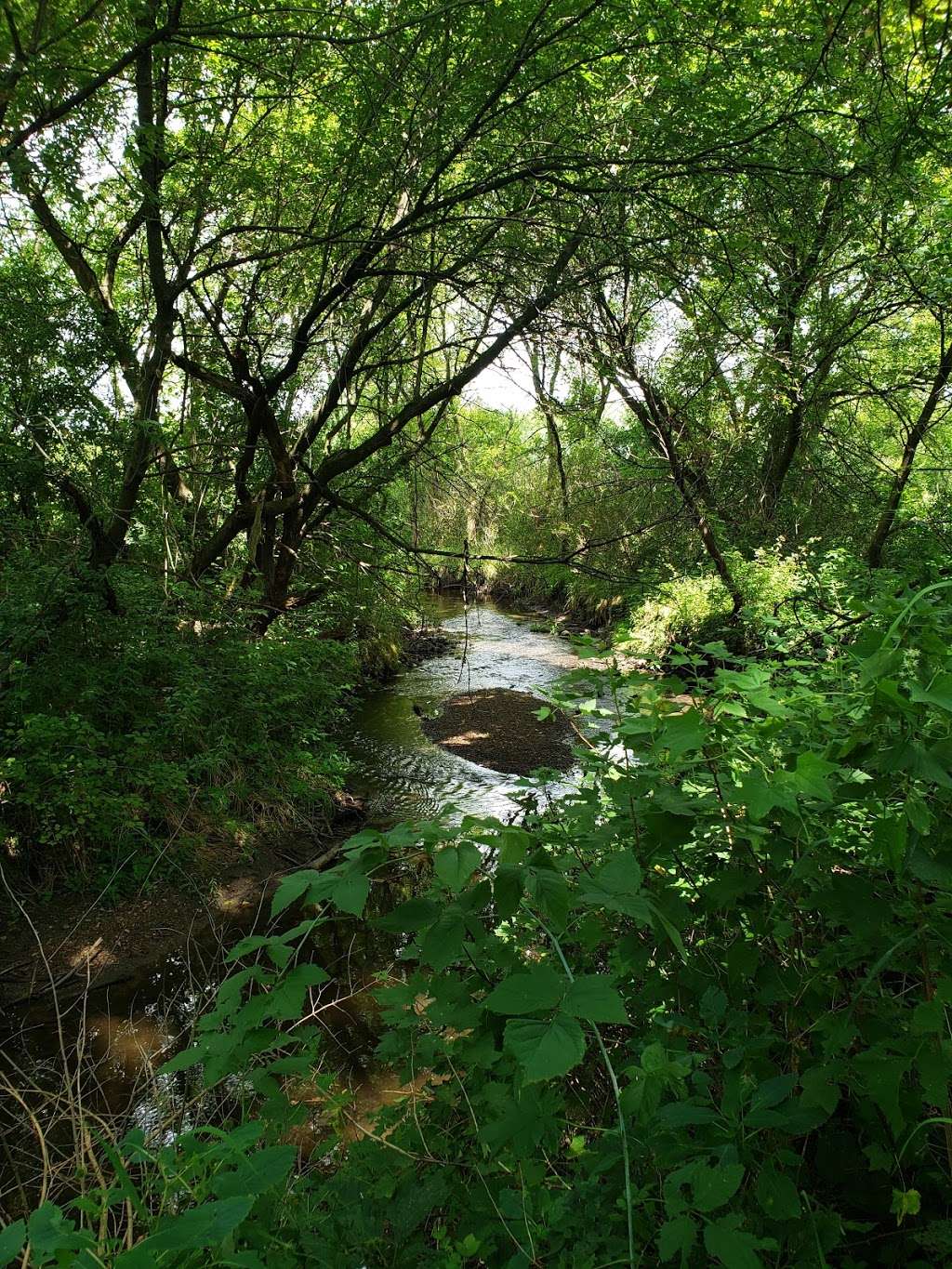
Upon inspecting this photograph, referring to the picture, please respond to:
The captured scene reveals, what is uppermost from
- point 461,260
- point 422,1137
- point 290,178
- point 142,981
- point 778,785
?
point 290,178

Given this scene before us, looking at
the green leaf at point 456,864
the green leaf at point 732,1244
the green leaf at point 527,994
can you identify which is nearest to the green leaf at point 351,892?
the green leaf at point 456,864

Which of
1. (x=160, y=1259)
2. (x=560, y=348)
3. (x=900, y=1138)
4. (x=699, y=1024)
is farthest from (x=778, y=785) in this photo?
(x=560, y=348)

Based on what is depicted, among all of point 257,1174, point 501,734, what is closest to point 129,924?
point 257,1174

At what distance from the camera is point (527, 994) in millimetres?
1010

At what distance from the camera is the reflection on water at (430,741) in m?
7.29

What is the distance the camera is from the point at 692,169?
372 cm

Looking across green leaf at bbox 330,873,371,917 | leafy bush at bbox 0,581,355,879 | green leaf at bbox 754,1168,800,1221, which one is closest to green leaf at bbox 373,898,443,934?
green leaf at bbox 330,873,371,917

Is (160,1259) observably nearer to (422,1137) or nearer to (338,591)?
(422,1137)

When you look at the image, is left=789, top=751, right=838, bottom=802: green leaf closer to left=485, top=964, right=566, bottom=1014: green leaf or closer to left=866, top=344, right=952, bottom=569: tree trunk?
left=485, top=964, right=566, bottom=1014: green leaf

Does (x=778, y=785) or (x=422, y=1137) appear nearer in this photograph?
(x=778, y=785)

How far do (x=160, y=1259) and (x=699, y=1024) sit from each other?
1.11m

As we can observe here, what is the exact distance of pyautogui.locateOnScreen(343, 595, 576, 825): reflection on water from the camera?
23.9 feet

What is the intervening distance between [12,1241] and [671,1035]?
1287 mm

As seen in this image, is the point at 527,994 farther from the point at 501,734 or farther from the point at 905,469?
the point at 905,469
